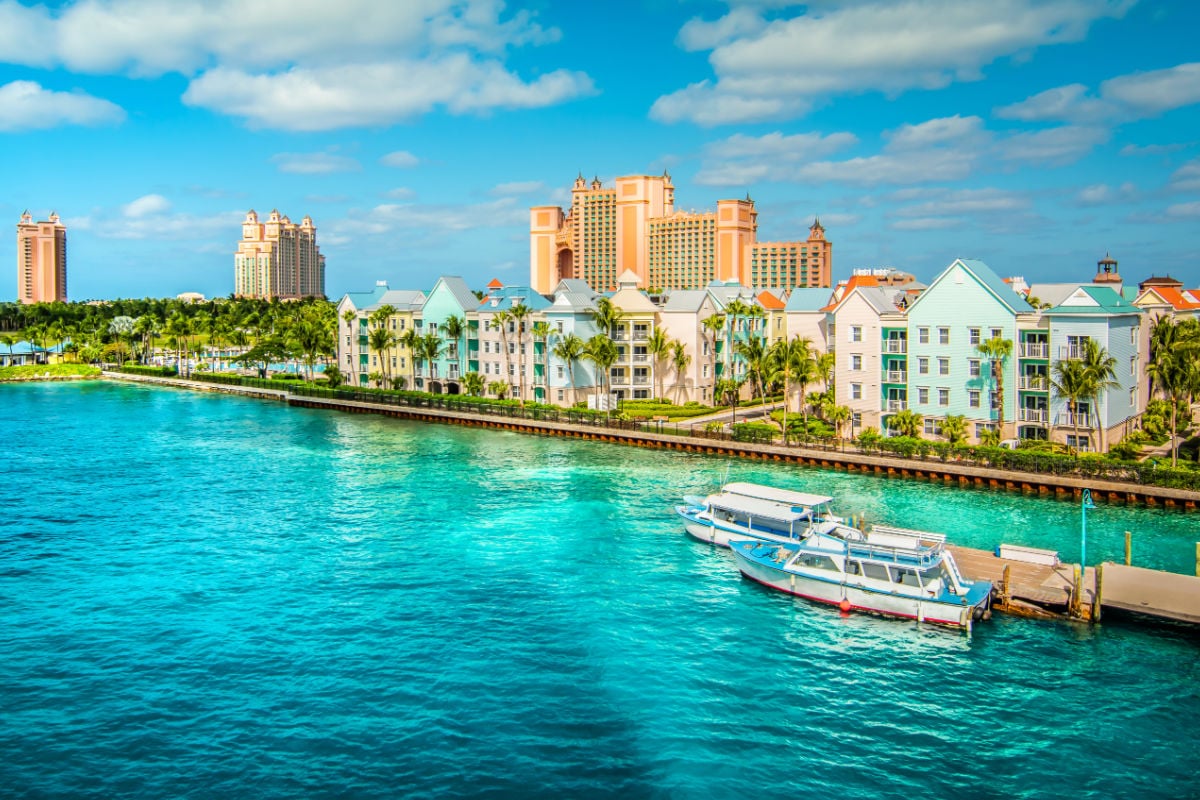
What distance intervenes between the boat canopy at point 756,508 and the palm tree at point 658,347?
48.0 meters

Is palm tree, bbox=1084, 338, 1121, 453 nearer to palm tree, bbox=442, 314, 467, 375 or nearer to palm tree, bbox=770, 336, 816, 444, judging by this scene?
palm tree, bbox=770, 336, 816, 444

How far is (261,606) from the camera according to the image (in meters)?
40.2

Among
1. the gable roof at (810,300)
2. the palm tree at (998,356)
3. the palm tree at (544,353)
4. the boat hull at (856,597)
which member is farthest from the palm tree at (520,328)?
the boat hull at (856,597)

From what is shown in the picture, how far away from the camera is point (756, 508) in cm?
4916

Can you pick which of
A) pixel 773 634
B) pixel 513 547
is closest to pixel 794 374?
pixel 513 547

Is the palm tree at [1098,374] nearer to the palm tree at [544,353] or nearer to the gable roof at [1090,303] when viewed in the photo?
the gable roof at [1090,303]

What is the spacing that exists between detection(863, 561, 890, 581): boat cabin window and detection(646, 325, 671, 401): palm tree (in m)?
60.5

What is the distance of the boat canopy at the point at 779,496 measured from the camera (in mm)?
49438

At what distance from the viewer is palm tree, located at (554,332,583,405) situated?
9706 cm

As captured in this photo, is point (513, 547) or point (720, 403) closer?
point (513, 547)

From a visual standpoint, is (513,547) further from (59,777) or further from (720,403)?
(720,403)

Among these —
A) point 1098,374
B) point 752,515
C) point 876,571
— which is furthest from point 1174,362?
point 876,571

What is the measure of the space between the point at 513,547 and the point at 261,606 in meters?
13.1

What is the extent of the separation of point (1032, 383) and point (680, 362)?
3874 centimetres
